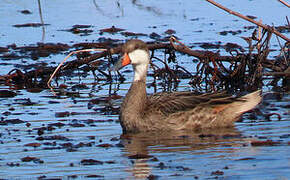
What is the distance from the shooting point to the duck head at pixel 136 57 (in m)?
11.4

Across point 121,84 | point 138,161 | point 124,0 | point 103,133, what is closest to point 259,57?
point 121,84

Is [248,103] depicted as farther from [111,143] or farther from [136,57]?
[111,143]

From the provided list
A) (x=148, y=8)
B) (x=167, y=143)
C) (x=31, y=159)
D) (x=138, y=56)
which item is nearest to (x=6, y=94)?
(x=138, y=56)

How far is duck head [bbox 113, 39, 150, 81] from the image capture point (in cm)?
1141

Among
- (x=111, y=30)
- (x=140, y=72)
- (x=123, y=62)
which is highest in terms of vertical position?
(x=123, y=62)

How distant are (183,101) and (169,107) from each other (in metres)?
0.28

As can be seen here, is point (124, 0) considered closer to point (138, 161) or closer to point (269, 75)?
point (269, 75)

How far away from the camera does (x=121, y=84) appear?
593 inches

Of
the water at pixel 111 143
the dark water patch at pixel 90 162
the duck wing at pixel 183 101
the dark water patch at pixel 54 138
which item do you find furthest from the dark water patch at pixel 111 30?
the dark water patch at pixel 90 162

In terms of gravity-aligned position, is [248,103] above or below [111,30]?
above

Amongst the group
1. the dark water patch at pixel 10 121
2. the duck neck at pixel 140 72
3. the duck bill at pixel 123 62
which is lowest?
the dark water patch at pixel 10 121

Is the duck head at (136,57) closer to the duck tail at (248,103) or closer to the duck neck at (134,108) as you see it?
the duck neck at (134,108)

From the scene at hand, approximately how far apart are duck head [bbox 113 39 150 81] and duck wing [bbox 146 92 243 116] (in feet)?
1.45

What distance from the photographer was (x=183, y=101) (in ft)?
37.4
